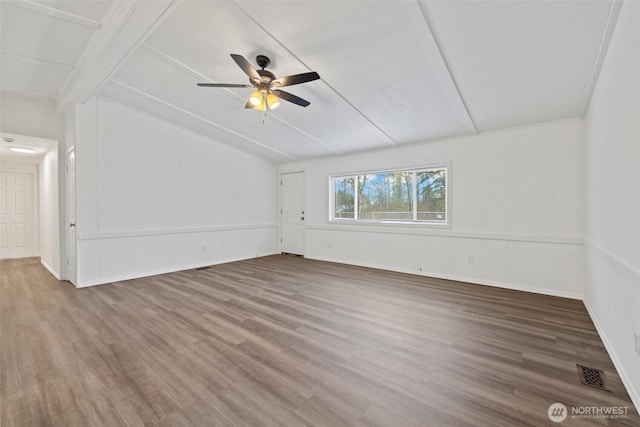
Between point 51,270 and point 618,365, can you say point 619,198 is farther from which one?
point 51,270

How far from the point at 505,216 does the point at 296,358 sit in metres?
3.77

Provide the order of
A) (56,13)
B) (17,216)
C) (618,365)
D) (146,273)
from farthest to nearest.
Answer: (17,216)
(146,273)
(56,13)
(618,365)

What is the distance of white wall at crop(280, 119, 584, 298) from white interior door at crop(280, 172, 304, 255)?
2.29 metres

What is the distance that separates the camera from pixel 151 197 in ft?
15.7

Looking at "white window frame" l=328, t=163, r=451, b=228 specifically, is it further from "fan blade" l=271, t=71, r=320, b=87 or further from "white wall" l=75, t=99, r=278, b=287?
"fan blade" l=271, t=71, r=320, b=87

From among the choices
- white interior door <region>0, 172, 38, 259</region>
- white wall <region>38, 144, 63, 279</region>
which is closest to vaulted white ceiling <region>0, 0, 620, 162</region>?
white wall <region>38, 144, 63, 279</region>

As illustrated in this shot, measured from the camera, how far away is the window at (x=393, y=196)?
15.7 ft

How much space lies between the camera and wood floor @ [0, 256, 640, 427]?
5.11 ft

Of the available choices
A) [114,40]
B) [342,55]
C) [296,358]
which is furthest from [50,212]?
[342,55]

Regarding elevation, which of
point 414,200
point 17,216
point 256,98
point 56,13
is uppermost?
point 56,13

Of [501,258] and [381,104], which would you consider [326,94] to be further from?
[501,258]

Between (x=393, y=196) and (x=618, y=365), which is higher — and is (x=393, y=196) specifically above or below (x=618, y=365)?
above

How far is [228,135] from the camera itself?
5.37m

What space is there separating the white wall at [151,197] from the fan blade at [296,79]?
10.7ft
